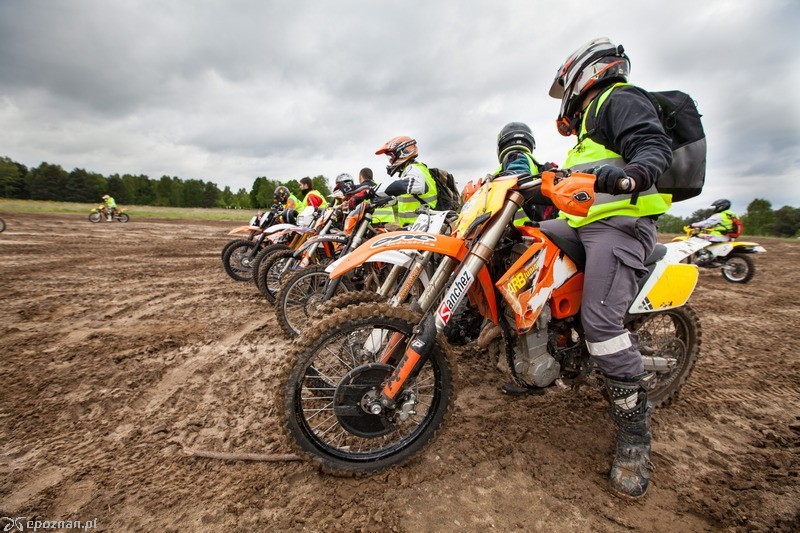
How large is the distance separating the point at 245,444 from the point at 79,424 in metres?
1.26

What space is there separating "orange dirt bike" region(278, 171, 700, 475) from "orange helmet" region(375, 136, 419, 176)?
3.27 m

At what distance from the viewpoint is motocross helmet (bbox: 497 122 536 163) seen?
4.18 metres

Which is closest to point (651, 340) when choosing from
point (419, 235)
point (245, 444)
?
point (419, 235)

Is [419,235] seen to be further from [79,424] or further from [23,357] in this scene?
[23,357]

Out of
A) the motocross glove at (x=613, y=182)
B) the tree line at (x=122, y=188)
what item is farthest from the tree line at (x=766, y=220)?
the tree line at (x=122, y=188)

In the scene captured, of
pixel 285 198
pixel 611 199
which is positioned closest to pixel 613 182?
pixel 611 199

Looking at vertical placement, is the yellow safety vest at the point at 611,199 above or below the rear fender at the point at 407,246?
above

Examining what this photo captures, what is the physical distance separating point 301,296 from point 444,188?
2.66 meters

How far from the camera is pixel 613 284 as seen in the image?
2045 mm

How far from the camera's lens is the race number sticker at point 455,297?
2002 millimetres

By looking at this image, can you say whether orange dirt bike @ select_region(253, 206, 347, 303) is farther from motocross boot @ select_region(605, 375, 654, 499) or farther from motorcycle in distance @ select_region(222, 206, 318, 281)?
motocross boot @ select_region(605, 375, 654, 499)

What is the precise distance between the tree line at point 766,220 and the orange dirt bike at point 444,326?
42.3 m

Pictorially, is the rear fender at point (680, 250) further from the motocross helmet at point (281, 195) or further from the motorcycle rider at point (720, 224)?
the motocross helmet at point (281, 195)

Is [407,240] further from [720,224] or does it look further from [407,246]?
[720,224]
